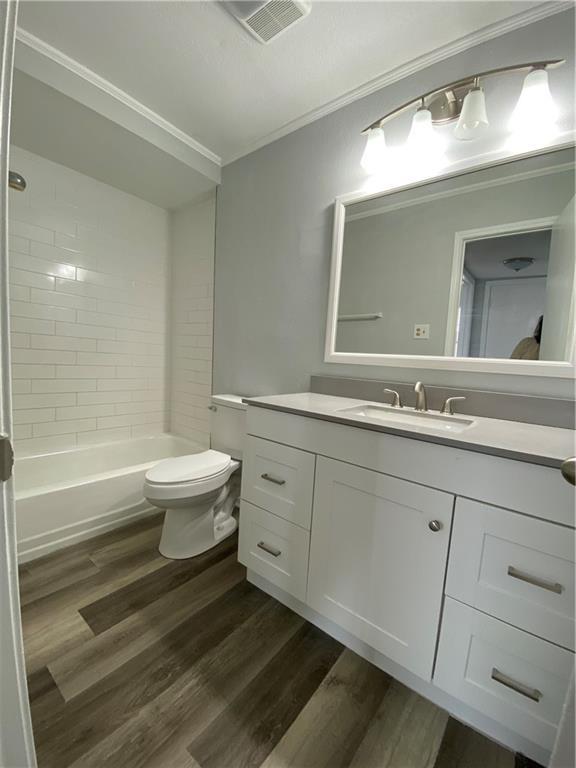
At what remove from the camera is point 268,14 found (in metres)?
1.21

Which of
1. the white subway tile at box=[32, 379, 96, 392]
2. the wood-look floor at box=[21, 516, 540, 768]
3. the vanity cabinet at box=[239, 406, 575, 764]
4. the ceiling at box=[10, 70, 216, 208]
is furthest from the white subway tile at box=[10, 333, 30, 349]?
the vanity cabinet at box=[239, 406, 575, 764]

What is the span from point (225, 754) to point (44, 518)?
1322mm

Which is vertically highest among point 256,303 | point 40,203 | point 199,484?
point 40,203

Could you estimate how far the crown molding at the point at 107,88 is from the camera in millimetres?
1359

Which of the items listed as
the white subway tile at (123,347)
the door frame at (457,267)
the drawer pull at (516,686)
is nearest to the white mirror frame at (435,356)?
the door frame at (457,267)

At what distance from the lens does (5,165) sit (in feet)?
1.49

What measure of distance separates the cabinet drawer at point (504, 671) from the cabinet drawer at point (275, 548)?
512mm

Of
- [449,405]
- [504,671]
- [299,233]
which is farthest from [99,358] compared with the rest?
[504,671]

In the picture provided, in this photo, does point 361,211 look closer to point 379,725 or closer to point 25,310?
point 379,725

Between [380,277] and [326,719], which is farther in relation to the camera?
[380,277]

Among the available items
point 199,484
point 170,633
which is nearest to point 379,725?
point 170,633

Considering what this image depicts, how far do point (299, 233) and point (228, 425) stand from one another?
1.20 meters

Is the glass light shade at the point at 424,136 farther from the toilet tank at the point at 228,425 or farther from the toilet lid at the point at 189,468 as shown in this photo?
the toilet lid at the point at 189,468

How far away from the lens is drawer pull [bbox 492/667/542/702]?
31.6 inches
